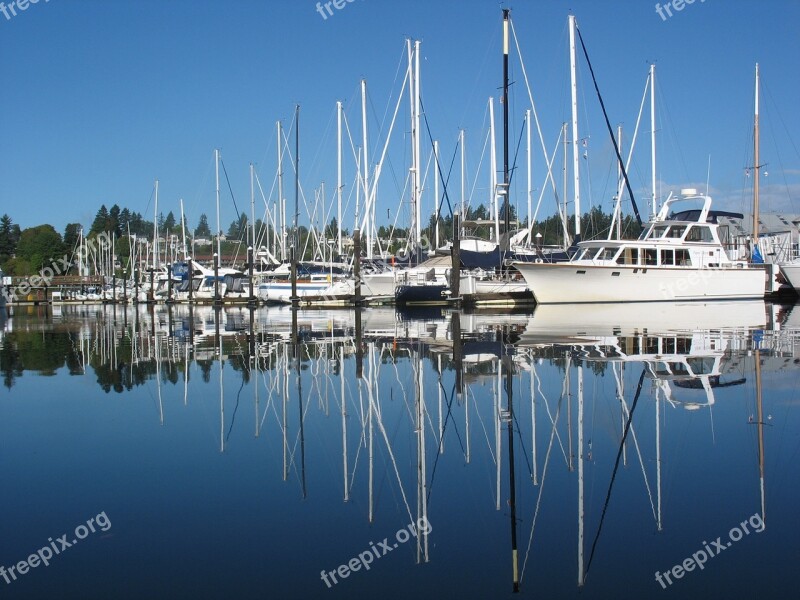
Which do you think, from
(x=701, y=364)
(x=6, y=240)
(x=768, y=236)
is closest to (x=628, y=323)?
(x=701, y=364)

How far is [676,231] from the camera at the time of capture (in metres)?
43.6

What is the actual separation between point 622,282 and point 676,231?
200 inches

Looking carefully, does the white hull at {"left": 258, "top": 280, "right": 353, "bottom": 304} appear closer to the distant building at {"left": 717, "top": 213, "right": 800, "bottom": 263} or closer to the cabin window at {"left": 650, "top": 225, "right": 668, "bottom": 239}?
the cabin window at {"left": 650, "top": 225, "right": 668, "bottom": 239}

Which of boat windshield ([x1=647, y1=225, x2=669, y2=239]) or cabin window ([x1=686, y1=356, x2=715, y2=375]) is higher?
boat windshield ([x1=647, y1=225, x2=669, y2=239])

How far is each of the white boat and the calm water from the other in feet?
82.4

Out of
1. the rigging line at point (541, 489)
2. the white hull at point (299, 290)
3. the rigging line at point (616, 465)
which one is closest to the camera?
the rigging line at point (541, 489)

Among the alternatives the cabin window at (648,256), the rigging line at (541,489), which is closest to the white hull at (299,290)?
the cabin window at (648,256)

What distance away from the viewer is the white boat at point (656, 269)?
4072 centimetres

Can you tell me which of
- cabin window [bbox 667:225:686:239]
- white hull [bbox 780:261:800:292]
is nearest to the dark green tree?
cabin window [bbox 667:225:686:239]

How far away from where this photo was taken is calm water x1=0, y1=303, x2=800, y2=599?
5.16m

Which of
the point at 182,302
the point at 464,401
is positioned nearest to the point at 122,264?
the point at 182,302

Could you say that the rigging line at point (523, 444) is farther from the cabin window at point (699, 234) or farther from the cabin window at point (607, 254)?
the cabin window at point (699, 234)

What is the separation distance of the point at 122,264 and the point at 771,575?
Result: 15919cm

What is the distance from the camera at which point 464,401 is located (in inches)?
449
